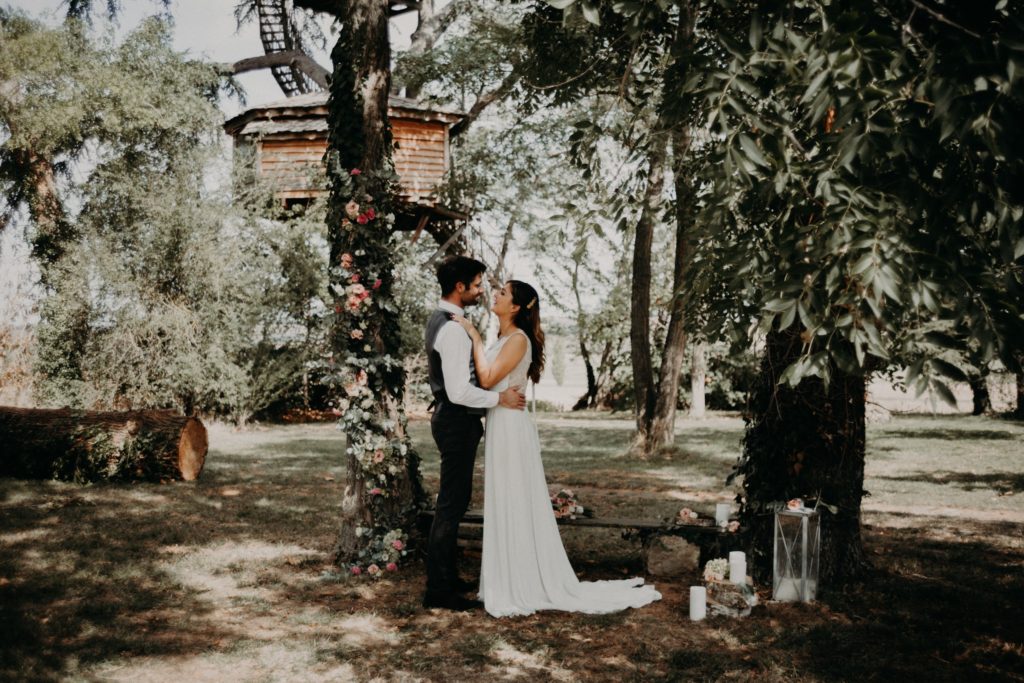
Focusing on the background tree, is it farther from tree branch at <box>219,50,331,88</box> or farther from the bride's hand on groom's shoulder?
tree branch at <box>219,50,331,88</box>

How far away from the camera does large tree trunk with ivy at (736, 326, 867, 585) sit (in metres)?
5.89

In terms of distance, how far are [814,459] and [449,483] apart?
2609 mm

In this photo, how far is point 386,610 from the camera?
18.6 feet

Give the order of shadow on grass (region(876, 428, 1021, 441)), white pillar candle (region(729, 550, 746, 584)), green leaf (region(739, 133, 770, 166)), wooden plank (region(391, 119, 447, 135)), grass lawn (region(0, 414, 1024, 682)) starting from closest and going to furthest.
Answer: green leaf (region(739, 133, 770, 166))
grass lawn (region(0, 414, 1024, 682))
white pillar candle (region(729, 550, 746, 584))
shadow on grass (region(876, 428, 1021, 441))
wooden plank (region(391, 119, 447, 135))

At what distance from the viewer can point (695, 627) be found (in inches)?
209

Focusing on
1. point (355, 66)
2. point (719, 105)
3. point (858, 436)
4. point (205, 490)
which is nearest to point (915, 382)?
point (719, 105)

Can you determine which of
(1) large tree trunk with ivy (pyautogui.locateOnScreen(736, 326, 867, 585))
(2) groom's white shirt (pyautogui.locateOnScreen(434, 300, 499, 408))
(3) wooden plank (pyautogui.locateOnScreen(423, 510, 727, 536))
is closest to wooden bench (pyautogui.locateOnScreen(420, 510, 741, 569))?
(3) wooden plank (pyautogui.locateOnScreen(423, 510, 727, 536))

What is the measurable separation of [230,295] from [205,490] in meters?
9.42

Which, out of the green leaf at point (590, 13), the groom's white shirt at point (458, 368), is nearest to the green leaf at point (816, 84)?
the green leaf at point (590, 13)

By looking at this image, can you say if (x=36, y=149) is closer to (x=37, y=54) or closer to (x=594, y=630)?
(x=37, y=54)

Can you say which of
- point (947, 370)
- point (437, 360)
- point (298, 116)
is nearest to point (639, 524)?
point (437, 360)

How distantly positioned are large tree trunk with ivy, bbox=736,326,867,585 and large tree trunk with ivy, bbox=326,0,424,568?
9.16 feet

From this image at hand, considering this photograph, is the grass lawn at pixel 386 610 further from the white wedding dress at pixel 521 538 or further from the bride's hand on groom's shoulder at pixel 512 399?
the bride's hand on groom's shoulder at pixel 512 399

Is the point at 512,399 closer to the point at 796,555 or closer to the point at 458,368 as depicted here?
the point at 458,368
